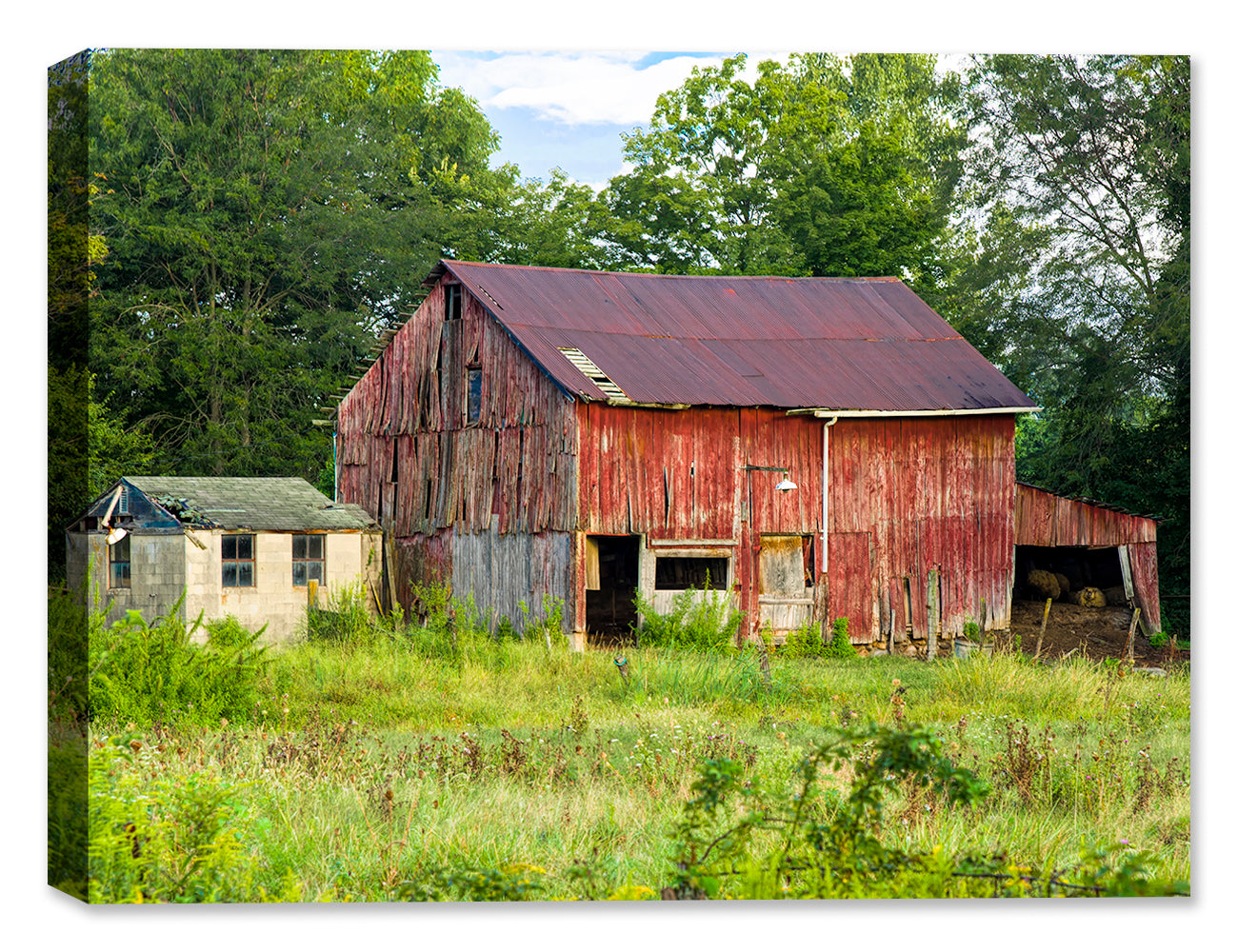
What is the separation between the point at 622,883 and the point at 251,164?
12.4 m

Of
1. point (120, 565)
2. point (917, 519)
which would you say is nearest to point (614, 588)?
point (917, 519)

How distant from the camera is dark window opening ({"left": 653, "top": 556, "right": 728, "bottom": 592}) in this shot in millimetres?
17781

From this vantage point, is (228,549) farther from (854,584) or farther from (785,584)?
(854,584)

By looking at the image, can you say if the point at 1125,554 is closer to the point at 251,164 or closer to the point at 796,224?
the point at 796,224

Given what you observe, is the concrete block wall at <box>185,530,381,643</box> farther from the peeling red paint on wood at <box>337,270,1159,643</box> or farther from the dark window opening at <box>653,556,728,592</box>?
the dark window opening at <box>653,556,728,592</box>

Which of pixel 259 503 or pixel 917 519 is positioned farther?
pixel 917 519

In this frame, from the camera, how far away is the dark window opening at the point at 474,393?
18.0 meters

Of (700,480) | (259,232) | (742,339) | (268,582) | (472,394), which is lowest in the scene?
(268,582)

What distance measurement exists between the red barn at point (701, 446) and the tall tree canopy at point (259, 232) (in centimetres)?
82

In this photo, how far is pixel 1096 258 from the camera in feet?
41.8

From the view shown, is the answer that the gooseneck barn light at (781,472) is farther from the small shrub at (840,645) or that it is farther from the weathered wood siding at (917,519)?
the small shrub at (840,645)

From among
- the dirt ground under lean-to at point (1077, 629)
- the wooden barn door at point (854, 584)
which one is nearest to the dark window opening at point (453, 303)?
the wooden barn door at point (854, 584)

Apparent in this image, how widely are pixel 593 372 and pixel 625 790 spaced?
871 centimetres

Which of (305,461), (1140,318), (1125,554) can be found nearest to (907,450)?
(1125,554)
